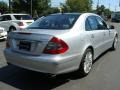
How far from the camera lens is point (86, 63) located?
625 cm

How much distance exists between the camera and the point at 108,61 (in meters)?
7.96

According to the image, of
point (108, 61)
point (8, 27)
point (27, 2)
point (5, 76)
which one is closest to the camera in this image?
point (5, 76)

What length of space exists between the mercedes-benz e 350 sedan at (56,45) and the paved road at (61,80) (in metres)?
0.33

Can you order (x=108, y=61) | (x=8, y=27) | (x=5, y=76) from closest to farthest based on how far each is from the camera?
(x=5, y=76) → (x=108, y=61) → (x=8, y=27)

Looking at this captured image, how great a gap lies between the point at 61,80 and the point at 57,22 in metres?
1.44

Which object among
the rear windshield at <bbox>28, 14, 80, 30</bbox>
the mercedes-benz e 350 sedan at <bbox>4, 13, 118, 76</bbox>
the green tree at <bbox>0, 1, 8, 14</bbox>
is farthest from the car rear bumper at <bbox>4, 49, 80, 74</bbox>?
the green tree at <bbox>0, 1, 8, 14</bbox>

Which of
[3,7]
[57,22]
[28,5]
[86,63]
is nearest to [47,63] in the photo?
[86,63]

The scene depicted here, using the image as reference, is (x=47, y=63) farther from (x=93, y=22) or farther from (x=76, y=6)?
(x=76, y=6)

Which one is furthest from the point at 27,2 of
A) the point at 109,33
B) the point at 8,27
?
the point at 109,33

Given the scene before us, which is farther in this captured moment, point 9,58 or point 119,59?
point 119,59

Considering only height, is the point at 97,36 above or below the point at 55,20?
below

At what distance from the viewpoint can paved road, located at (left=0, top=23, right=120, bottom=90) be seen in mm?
5477

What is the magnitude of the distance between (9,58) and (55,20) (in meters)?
1.53

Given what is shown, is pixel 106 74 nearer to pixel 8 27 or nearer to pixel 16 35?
pixel 16 35
